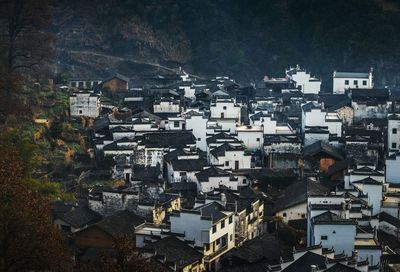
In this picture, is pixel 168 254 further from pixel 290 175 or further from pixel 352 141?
pixel 352 141

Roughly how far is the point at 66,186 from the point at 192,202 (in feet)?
20.2

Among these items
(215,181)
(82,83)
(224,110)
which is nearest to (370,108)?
(224,110)

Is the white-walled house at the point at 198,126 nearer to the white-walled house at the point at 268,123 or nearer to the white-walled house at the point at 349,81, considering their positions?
the white-walled house at the point at 268,123

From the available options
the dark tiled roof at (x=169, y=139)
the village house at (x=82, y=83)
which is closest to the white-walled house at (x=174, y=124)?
the dark tiled roof at (x=169, y=139)

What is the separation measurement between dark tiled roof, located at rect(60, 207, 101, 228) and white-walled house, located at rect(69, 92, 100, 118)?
44.0ft

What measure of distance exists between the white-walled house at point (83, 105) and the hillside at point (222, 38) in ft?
68.7

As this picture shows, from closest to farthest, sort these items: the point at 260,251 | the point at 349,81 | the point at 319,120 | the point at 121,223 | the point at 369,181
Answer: the point at 260,251
the point at 121,223
the point at 369,181
the point at 319,120
the point at 349,81

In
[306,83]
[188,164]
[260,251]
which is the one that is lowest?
[260,251]

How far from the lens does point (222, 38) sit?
67750mm

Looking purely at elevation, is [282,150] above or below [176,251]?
above

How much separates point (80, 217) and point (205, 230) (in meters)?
5.71

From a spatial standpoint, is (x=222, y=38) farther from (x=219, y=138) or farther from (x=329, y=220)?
(x=329, y=220)

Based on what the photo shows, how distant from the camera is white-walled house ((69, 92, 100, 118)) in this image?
39656mm

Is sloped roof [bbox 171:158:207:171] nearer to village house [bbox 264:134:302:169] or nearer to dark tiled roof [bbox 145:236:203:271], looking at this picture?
village house [bbox 264:134:302:169]
